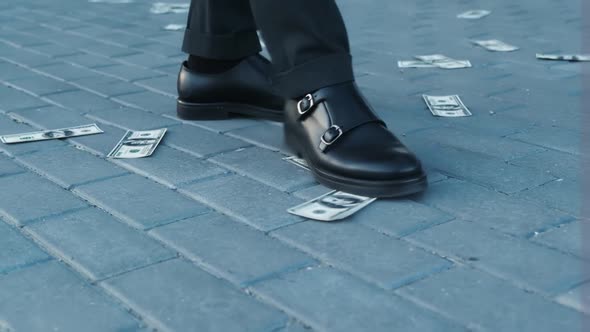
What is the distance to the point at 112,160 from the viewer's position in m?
2.16

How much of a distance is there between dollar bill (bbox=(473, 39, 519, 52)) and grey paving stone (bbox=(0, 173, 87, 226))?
236 centimetres

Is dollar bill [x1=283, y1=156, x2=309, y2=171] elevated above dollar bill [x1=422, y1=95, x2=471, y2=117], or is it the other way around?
dollar bill [x1=283, y1=156, x2=309, y2=171]

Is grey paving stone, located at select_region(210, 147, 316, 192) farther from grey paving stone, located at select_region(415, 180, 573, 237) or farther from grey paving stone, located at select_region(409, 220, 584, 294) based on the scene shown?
grey paving stone, located at select_region(409, 220, 584, 294)

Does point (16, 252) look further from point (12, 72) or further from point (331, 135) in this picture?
point (12, 72)

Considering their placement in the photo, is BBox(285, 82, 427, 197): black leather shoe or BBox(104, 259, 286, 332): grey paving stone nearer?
BBox(104, 259, 286, 332): grey paving stone

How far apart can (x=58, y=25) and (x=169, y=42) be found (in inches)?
37.9

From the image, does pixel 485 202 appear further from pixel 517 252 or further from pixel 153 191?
pixel 153 191

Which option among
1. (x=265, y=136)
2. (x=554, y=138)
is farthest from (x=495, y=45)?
(x=265, y=136)

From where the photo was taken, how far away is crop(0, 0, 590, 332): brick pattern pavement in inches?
52.6

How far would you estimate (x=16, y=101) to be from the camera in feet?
9.37

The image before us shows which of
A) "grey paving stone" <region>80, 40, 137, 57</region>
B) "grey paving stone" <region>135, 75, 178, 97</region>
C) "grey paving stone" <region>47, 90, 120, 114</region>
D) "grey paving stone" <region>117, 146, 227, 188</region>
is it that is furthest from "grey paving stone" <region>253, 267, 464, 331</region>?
"grey paving stone" <region>80, 40, 137, 57</region>

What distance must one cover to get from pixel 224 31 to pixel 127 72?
3.00 ft

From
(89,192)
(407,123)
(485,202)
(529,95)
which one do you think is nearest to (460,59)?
(529,95)

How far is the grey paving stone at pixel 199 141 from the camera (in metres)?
2.25
